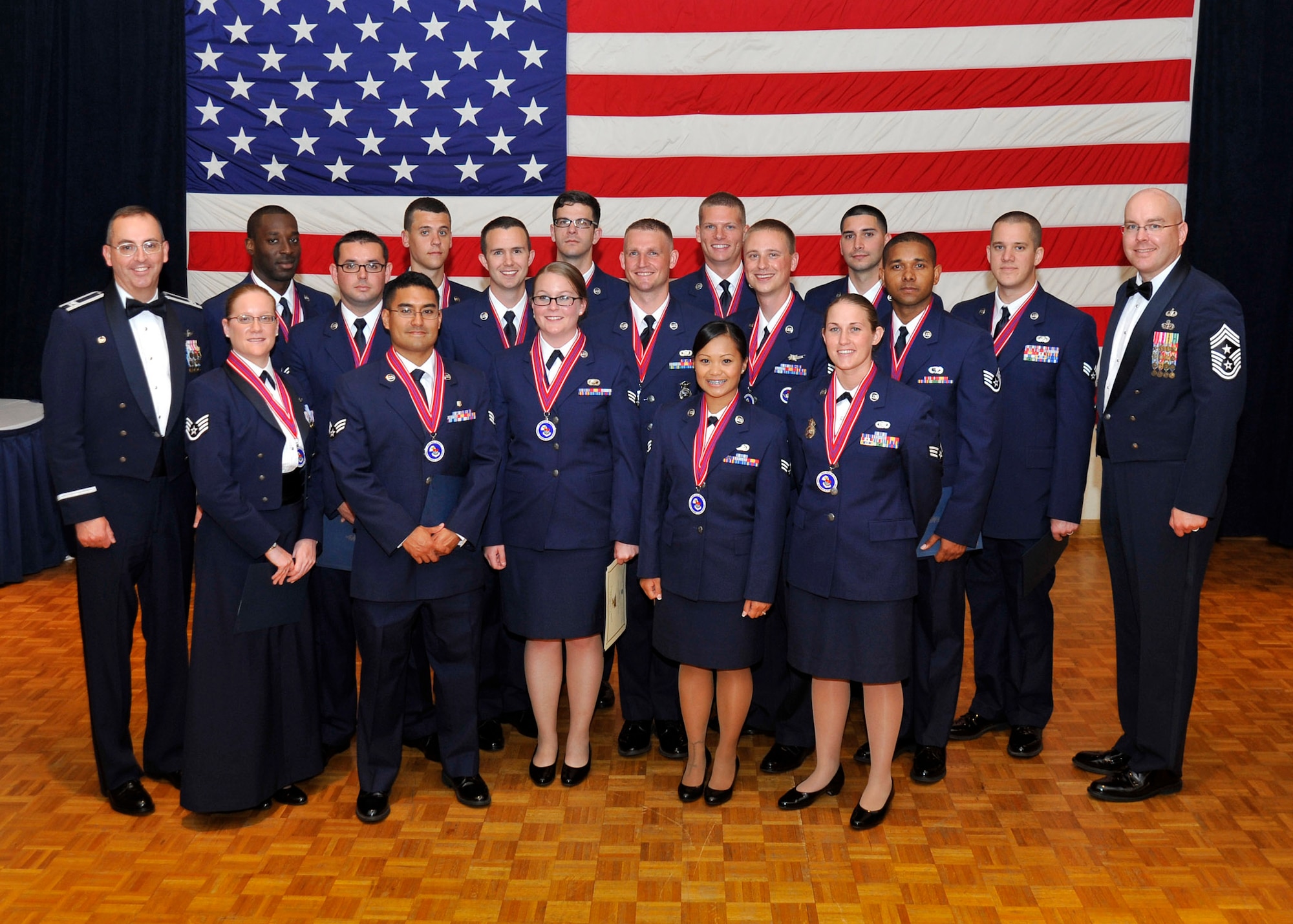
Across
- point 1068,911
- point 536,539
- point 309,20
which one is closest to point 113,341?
point 536,539

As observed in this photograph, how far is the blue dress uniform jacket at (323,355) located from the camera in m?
4.03

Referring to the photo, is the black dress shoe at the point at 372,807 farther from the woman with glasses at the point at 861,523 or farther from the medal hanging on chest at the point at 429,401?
the woman with glasses at the point at 861,523

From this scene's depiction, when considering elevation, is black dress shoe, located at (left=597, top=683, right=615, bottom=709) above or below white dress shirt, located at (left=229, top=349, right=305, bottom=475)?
below

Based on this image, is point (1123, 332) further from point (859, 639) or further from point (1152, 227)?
point (859, 639)

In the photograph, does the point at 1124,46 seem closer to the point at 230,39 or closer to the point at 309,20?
the point at 309,20

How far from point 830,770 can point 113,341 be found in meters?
2.71

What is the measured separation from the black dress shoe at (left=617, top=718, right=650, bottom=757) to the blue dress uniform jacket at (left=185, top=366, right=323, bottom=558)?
1507 mm

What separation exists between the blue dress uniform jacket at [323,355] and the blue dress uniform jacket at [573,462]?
538mm

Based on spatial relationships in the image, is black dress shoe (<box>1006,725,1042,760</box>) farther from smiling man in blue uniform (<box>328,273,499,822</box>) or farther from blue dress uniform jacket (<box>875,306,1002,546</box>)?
smiling man in blue uniform (<box>328,273,499,822</box>)

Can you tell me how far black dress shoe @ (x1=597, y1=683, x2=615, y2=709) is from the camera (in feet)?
15.6

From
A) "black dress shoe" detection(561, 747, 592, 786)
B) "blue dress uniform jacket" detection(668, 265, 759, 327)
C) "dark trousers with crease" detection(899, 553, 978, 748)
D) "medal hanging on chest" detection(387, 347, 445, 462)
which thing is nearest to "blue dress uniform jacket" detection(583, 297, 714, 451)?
"blue dress uniform jacket" detection(668, 265, 759, 327)

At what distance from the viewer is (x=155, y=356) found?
372cm

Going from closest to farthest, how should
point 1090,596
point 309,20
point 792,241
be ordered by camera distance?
point 792,241 < point 1090,596 < point 309,20

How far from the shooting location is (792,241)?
4.12 meters
